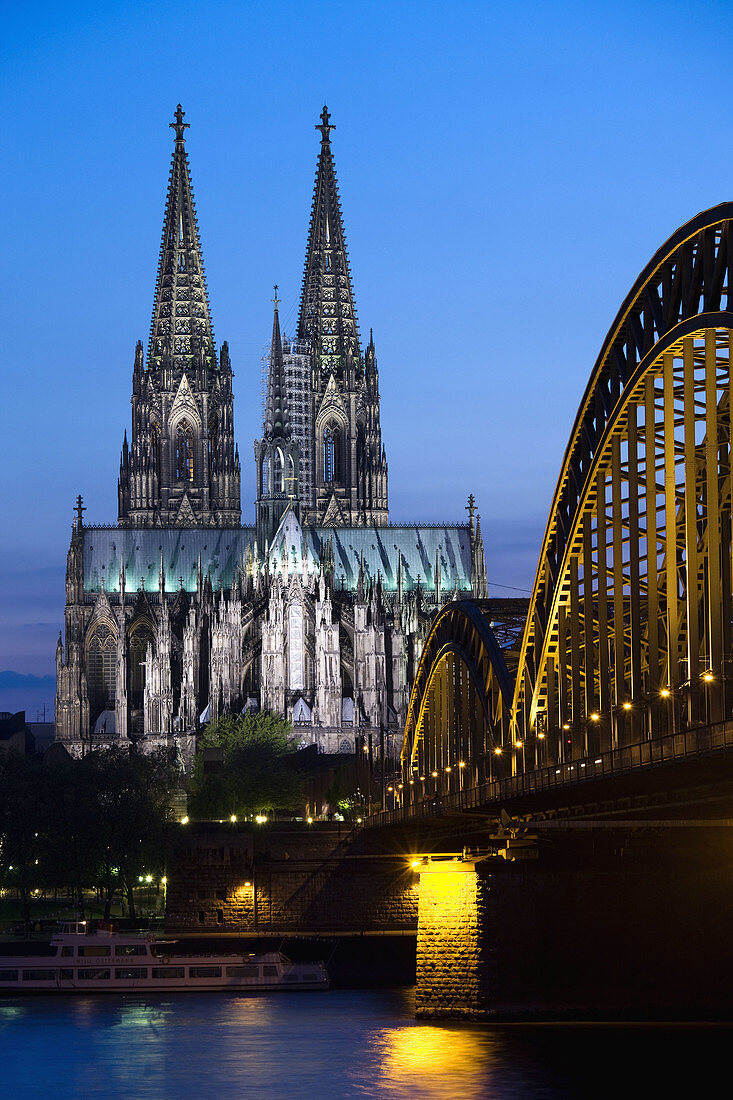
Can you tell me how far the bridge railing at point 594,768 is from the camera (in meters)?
38.8

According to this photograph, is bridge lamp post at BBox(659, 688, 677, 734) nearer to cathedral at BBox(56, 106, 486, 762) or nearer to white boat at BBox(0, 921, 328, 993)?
white boat at BBox(0, 921, 328, 993)

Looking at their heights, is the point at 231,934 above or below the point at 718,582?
below

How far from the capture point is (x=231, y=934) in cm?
9869

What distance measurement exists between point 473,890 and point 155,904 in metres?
59.2

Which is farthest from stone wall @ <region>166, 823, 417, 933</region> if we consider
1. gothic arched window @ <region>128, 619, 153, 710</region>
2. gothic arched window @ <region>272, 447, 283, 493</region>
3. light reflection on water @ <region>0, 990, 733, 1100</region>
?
gothic arched window @ <region>272, 447, 283, 493</region>

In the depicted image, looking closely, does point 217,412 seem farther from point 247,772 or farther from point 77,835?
point 77,835

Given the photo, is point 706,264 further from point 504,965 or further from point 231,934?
point 231,934

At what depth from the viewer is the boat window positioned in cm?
9150

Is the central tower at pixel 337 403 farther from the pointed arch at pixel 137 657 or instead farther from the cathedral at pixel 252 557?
the pointed arch at pixel 137 657

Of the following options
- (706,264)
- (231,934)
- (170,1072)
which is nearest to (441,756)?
(231,934)

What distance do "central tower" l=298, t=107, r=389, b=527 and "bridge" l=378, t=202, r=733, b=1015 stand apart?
368 ft

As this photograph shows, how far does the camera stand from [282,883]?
100000mm

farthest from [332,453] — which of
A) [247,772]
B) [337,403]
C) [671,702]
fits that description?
[671,702]

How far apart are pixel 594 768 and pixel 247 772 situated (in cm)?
8998
